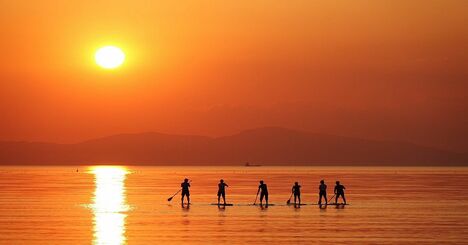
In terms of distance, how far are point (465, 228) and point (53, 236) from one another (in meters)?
16.8

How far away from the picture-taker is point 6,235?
106ft

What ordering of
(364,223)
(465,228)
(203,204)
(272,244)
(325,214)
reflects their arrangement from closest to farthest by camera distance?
(272,244) < (465,228) < (364,223) < (325,214) < (203,204)

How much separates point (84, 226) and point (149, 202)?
19098 mm

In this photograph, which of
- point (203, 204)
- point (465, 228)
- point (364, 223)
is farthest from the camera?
point (203, 204)

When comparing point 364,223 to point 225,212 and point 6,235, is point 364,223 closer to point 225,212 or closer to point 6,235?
point 225,212

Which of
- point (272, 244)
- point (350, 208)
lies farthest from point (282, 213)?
point (272, 244)

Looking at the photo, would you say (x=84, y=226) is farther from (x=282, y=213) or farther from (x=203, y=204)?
(x=203, y=204)

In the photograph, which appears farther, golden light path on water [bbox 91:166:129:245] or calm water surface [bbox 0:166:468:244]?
calm water surface [bbox 0:166:468:244]

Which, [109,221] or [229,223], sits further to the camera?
[109,221]

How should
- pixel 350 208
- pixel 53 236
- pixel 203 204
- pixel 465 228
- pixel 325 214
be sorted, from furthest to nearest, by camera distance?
1. pixel 203 204
2. pixel 350 208
3. pixel 325 214
4. pixel 465 228
5. pixel 53 236

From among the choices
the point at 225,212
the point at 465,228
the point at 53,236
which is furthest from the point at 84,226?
the point at 465,228

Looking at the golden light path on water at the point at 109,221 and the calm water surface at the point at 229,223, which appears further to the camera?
the calm water surface at the point at 229,223

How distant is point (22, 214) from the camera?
1718 inches

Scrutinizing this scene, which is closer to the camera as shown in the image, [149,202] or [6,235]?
[6,235]
